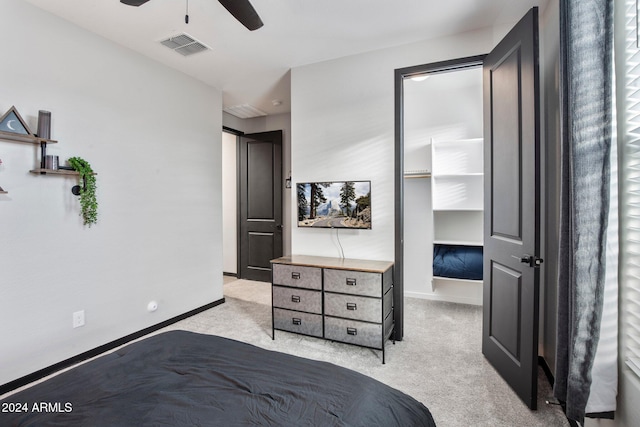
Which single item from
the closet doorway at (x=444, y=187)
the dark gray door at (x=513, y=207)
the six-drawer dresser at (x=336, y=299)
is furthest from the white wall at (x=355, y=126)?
the closet doorway at (x=444, y=187)

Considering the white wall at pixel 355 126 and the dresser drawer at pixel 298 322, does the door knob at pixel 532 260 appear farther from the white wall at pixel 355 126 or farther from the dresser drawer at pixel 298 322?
the dresser drawer at pixel 298 322

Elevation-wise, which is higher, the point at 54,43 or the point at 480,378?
the point at 54,43

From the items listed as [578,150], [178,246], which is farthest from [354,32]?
[178,246]

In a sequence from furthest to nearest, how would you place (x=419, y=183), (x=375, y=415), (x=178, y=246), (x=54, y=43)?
(x=419, y=183), (x=178, y=246), (x=54, y=43), (x=375, y=415)

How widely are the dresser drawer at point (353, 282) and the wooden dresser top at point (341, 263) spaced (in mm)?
40

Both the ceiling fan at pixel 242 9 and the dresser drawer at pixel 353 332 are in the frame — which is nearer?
the ceiling fan at pixel 242 9

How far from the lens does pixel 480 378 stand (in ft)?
7.37

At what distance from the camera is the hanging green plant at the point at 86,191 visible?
97.5 inches

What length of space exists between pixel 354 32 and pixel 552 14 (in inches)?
57.7

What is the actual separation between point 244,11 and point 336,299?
2.19 m

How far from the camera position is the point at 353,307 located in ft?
8.57

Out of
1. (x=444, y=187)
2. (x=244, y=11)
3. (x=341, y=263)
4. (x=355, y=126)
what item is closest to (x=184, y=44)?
(x=244, y=11)

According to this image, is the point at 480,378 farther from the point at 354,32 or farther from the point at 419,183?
the point at 354,32

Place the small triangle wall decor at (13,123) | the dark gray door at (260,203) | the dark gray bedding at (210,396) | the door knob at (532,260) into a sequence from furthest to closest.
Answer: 1. the dark gray door at (260,203)
2. the small triangle wall decor at (13,123)
3. the door knob at (532,260)
4. the dark gray bedding at (210,396)
